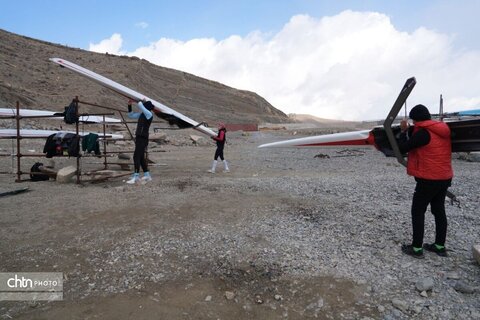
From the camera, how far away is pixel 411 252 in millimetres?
4434

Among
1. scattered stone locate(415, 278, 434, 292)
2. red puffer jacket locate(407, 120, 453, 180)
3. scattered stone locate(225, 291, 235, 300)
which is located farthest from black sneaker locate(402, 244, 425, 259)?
scattered stone locate(225, 291, 235, 300)

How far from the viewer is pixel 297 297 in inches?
140

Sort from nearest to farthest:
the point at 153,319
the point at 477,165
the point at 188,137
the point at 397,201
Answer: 1. the point at 153,319
2. the point at 397,201
3. the point at 477,165
4. the point at 188,137

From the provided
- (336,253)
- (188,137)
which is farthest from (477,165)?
(188,137)

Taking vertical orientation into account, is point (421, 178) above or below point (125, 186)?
above

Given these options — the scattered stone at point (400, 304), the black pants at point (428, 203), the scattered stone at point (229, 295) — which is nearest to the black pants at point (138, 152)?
the scattered stone at point (229, 295)

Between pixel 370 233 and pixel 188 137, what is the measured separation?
917 inches

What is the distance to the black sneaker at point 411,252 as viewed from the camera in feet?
14.3

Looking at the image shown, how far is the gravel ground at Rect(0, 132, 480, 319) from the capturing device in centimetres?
341

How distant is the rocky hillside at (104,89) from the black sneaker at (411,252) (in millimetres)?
29650

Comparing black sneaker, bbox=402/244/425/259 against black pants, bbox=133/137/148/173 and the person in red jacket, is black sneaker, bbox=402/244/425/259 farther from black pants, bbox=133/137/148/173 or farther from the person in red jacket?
black pants, bbox=133/137/148/173

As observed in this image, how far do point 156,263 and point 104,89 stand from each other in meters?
44.4

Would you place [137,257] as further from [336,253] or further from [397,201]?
[397,201]

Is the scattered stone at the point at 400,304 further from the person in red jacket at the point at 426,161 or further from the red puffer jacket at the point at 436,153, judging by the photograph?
the red puffer jacket at the point at 436,153
